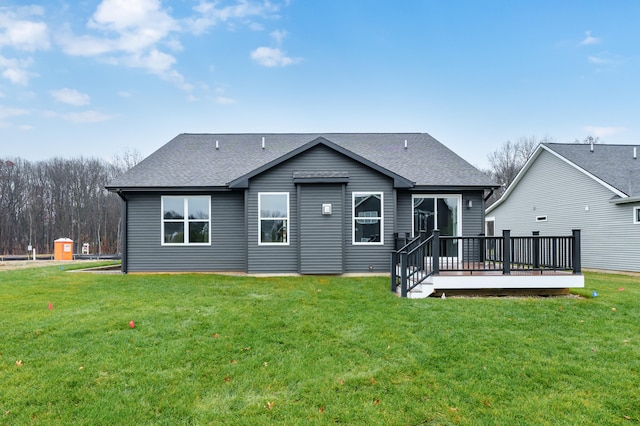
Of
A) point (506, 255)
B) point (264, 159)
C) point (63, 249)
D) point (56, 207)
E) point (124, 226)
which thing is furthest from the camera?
point (56, 207)

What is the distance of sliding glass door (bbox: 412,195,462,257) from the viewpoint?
11.1 metres

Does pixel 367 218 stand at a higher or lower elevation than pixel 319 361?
higher

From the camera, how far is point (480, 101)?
67.1 feet

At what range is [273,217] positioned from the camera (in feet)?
34.2

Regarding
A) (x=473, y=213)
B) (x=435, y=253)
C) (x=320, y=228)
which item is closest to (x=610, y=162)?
(x=473, y=213)

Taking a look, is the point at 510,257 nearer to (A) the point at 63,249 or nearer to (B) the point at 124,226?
(B) the point at 124,226

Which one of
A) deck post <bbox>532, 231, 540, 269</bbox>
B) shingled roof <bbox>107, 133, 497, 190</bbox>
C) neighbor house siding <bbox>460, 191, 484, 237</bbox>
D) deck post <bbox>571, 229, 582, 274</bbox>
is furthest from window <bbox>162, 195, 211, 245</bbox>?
deck post <bbox>571, 229, 582, 274</bbox>

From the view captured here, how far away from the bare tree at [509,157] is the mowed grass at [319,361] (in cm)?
3305

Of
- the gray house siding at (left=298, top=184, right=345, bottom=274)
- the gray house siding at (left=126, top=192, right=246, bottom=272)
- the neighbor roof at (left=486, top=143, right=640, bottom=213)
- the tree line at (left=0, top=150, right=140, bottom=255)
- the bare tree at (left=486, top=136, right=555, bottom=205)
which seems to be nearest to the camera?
the gray house siding at (left=298, top=184, right=345, bottom=274)

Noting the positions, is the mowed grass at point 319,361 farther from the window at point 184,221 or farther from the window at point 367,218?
the window at point 184,221

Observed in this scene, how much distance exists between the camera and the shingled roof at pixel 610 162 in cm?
1353

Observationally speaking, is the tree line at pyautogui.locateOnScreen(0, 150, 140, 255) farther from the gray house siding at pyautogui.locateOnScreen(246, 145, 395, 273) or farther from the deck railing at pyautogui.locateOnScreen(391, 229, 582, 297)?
the deck railing at pyautogui.locateOnScreen(391, 229, 582, 297)

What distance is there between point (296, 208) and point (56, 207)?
4016 cm

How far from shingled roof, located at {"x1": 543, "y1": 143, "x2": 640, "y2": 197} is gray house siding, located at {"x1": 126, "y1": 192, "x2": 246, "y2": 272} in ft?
47.0
